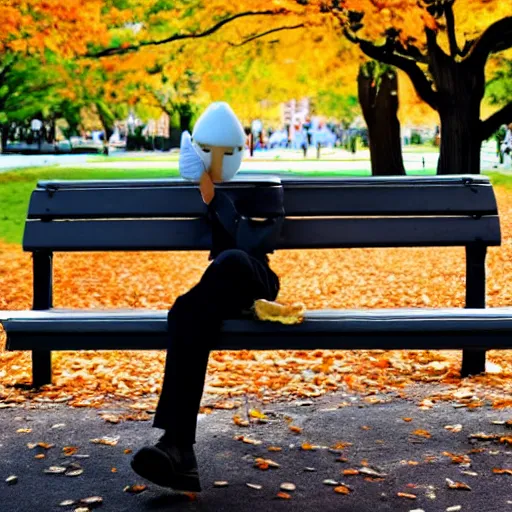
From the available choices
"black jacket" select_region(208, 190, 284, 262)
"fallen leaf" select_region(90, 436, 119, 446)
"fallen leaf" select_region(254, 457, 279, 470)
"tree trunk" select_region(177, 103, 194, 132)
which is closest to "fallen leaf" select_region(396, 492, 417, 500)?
"fallen leaf" select_region(254, 457, 279, 470)

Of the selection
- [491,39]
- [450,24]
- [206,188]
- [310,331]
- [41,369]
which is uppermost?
[450,24]

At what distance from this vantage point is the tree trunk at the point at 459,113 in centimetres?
1588

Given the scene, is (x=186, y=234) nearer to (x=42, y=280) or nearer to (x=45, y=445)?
(x=42, y=280)

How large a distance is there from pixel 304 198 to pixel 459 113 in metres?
11.8

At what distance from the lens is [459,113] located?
1593cm

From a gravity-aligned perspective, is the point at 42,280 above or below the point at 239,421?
above

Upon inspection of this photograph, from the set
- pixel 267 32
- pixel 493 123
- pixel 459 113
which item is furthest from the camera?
pixel 267 32

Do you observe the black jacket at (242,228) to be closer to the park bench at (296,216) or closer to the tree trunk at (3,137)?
the park bench at (296,216)

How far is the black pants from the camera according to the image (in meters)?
3.53

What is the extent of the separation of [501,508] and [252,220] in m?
1.28

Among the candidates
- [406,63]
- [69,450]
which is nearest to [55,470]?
[69,450]

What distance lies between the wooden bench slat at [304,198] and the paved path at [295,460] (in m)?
0.85

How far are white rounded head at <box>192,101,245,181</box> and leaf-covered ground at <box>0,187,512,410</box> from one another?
1.29m

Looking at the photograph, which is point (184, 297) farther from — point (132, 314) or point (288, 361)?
point (288, 361)
